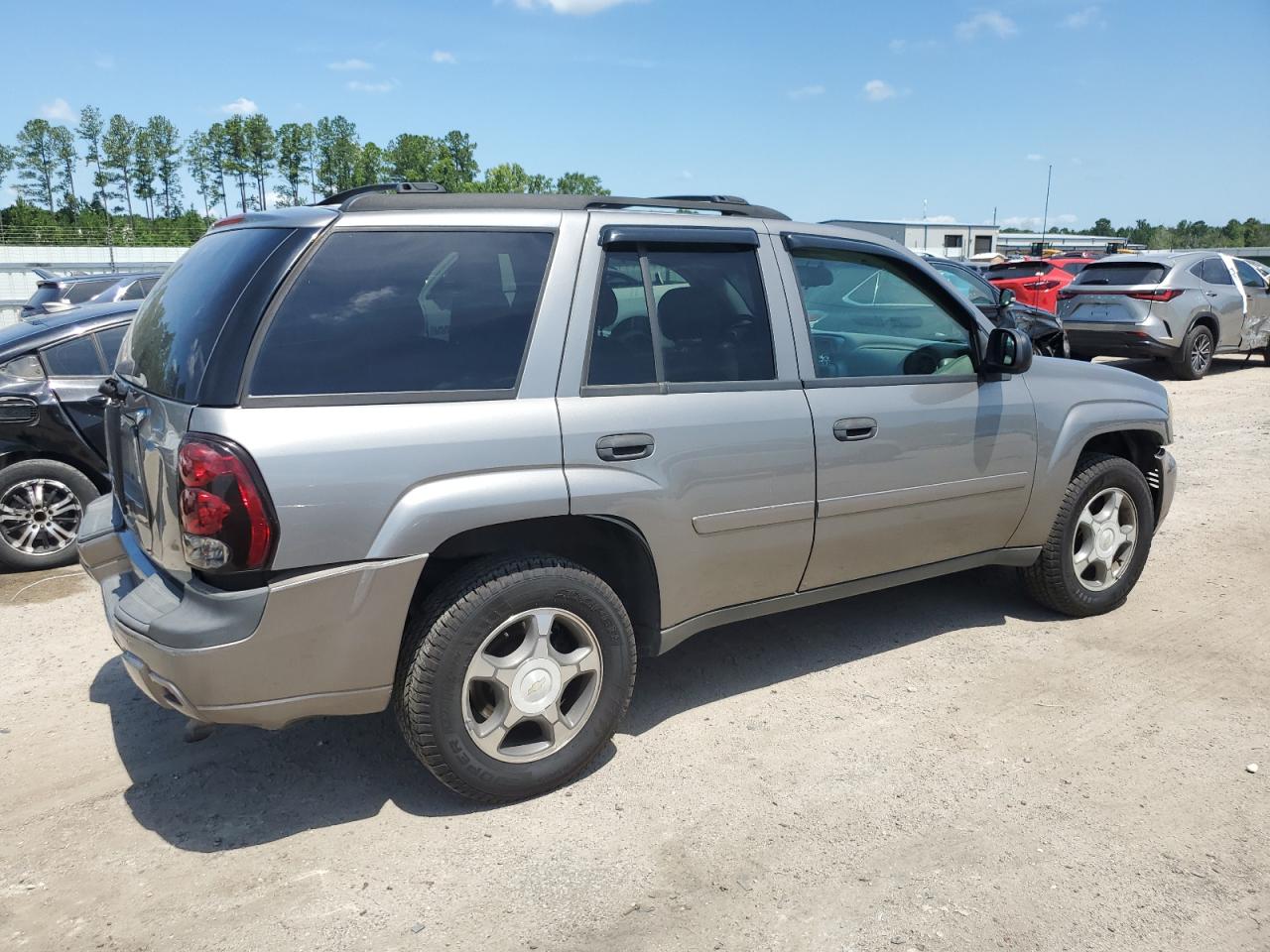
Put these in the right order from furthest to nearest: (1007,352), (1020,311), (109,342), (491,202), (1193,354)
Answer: (1193,354) → (1020,311) → (109,342) → (1007,352) → (491,202)

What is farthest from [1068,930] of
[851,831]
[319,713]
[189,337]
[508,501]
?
[189,337]

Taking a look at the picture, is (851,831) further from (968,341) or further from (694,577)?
(968,341)

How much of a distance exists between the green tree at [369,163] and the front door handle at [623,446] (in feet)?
285

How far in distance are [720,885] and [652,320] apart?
6.20ft

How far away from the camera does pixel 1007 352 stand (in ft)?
14.0

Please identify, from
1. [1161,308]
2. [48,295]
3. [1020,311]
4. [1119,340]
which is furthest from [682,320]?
[48,295]

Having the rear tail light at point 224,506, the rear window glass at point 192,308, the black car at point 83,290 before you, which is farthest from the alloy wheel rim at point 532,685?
the black car at point 83,290

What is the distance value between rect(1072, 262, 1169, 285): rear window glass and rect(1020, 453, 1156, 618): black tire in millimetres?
9564

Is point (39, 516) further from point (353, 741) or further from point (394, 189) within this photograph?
point (394, 189)

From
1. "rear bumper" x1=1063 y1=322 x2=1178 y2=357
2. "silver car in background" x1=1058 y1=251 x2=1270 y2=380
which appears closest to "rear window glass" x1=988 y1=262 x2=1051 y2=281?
"silver car in background" x1=1058 y1=251 x2=1270 y2=380

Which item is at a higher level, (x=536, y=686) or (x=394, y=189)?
(x=394, y=189)

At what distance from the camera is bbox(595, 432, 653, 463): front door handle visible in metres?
3.31

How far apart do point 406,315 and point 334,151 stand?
3793 inches

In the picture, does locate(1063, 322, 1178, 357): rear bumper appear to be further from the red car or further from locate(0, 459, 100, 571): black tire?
locate(0, 459, 100, 571): black tire
